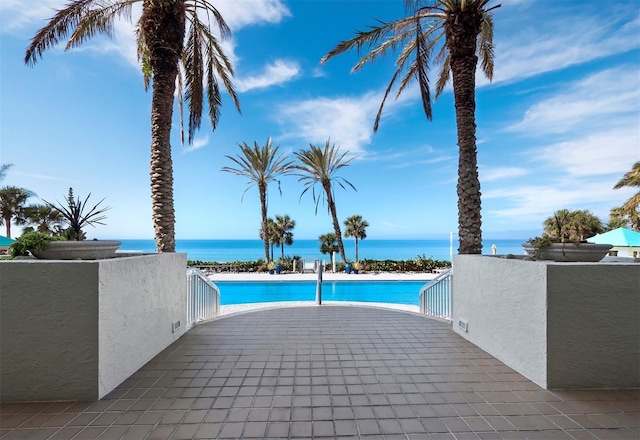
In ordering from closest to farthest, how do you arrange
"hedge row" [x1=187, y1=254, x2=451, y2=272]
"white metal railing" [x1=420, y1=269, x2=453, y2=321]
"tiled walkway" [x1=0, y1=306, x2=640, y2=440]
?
"tiled walkway" [x1=0, y1=306, x2=640, y2=440] < "white metal railing" [x1=420, y1=269, x2=453, y2=321] < "hedge row" [x1=187, y1=254, x2=451, y2=272]

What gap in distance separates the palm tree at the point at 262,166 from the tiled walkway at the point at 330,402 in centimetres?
1528

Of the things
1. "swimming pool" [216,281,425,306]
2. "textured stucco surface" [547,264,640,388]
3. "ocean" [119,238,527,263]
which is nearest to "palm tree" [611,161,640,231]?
"ocean" [119,238,527,263]

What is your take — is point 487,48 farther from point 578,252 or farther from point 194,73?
point 194,73

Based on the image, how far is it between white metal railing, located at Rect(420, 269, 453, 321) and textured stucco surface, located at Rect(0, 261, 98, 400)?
535 centimetres

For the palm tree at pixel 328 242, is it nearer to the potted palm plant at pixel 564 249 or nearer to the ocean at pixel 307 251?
the ocean at pixel 307 251

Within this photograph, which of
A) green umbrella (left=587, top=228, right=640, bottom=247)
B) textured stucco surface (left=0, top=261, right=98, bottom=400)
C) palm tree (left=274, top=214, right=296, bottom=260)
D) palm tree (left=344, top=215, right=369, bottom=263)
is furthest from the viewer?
palm tree (left=274, top=214, right=296, bottom=260)

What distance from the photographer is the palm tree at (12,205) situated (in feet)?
60.7

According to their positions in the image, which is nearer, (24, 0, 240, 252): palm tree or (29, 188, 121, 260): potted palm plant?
(29, 188, 121, 260): potted palm plant

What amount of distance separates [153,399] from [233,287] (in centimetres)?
1251

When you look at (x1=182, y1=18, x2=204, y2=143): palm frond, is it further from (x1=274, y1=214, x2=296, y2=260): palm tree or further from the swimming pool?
(x1=274, y1=214, x2=296, y2=260): palm tree

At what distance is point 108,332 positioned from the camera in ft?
9.41

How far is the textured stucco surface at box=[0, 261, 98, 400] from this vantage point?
8.58 ft

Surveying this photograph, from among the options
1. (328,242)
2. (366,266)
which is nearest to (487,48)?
(366,266)

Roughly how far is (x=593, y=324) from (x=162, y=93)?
7184mm
